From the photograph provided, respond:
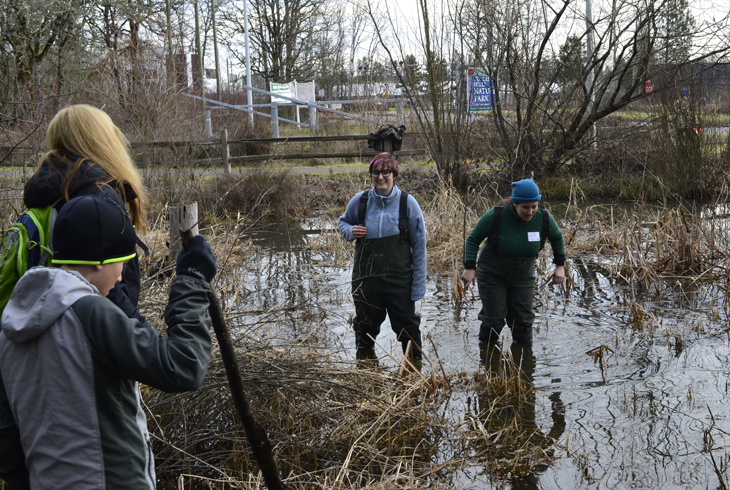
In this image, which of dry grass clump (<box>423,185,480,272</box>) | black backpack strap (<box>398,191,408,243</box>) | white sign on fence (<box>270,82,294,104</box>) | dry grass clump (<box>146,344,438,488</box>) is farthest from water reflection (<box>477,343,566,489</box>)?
white sign on fence (<box>270,82,294,104</box>)

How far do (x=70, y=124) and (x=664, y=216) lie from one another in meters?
8.13

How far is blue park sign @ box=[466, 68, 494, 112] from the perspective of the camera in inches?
428

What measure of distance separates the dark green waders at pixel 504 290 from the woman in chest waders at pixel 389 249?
2.28 ft

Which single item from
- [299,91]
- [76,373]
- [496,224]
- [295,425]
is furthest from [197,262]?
[299,91]

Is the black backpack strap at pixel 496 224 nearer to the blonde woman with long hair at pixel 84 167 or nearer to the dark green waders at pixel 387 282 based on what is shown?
the dark green waders at pixel 387 282

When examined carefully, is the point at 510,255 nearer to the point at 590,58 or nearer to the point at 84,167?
the point at 84,167

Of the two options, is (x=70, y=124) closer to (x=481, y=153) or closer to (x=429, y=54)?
(x=429, y=54)

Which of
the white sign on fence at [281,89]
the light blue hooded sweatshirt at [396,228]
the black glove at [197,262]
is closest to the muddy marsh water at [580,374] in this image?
the light blue hooded sweatshirt at [396,228]

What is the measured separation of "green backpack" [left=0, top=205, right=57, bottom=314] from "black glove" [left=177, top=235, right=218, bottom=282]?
0.44m

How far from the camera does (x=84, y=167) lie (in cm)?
207

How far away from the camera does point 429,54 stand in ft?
31.2

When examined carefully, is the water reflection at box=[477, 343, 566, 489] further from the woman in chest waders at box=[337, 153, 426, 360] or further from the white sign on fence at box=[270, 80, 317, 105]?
the white sign on fence at box=[270, 80, 317, 105]

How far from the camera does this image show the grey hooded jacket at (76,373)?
1.66 meters

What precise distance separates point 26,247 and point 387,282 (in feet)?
10.6
